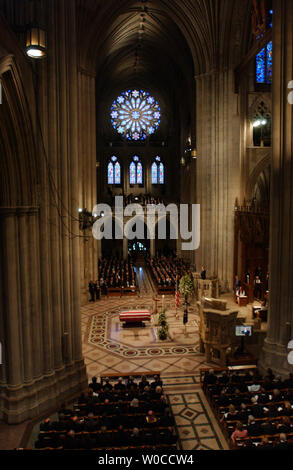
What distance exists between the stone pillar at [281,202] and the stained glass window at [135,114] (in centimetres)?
2994

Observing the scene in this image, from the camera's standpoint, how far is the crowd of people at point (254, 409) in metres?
8.12

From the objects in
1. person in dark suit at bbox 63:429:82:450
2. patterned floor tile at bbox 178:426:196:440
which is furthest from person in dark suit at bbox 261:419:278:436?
person in dark suit at bbox 63:429:82:450

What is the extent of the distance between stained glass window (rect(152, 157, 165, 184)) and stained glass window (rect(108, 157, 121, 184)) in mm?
3884

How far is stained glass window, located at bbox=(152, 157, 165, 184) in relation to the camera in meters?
42.2

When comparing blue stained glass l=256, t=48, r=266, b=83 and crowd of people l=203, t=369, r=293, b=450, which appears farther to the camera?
blue stained glass l=256, t=48, r=266, b=83

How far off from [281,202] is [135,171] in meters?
30.6

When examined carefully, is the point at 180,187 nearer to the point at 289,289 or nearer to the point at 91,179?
the point at 91,179

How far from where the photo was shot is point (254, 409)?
9.13 metres

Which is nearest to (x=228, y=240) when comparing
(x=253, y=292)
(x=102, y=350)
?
(x=253, y=292)

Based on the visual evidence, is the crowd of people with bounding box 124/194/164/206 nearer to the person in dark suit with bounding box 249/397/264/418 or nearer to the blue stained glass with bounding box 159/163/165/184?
the blue stained glass with bounding box 159/163/165/184

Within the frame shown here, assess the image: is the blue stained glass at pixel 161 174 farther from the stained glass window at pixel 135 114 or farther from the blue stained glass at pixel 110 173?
the blue stained glass at pixel 110 173

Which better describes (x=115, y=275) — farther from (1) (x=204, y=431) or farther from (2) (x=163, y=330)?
(1) (x=204, y=431)

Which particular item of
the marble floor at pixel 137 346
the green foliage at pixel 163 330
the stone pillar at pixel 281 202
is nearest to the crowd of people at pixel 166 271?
the marble floor at pixel 137 346
